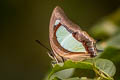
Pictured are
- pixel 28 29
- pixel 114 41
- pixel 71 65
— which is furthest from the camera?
pixel 28 29

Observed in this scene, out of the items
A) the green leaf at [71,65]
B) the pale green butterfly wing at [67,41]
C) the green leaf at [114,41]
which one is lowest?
the green leaf at [114,41]

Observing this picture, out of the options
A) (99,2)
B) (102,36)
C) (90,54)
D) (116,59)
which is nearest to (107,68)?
(90,54)

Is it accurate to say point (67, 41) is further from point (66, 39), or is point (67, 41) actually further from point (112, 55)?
point (112, 55)

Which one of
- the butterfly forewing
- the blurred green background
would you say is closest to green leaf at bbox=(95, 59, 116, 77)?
the butterfly forewing

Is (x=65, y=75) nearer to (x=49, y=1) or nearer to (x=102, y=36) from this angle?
(x=102, y=36)

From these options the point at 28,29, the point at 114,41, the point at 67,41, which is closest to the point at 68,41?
the point at 67,41

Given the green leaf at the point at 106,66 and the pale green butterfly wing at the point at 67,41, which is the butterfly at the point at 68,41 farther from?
the green leaf at the point at 106,66

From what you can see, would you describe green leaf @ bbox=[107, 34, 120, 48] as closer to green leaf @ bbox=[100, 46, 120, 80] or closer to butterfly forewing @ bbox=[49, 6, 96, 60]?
green leaf @ bbox=[100, 46, 120, 80]

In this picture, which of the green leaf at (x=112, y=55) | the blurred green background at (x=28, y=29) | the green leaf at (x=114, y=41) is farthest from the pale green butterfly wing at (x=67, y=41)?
the blurred green background at (x=28, y=29)
